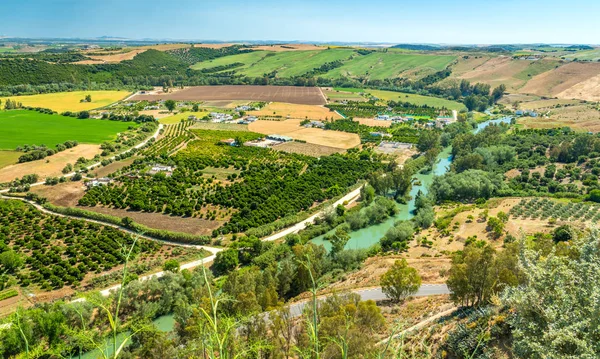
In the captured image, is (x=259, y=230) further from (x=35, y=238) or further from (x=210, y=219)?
(x=35, y=238)

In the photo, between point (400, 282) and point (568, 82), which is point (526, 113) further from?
point (400, 282)

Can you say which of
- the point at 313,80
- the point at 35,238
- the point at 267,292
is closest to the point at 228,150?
the point at 35,238

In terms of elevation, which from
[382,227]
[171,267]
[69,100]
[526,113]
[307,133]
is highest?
[69,100]

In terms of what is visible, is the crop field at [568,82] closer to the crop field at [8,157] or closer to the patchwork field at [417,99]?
the patchwork field at [417,99]

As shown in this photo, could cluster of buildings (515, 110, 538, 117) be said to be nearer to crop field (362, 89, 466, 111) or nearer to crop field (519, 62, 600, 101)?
crop field (362, 89, 466, 111)

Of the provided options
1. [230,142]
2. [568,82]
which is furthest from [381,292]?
[568,82]

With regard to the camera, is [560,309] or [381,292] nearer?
[560,309]
